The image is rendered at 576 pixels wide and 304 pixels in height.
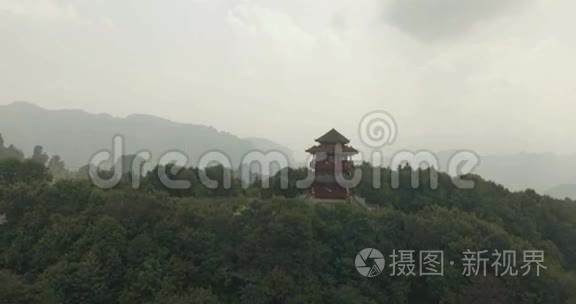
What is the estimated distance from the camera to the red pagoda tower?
23.1 meters

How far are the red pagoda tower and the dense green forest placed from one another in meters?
3.30

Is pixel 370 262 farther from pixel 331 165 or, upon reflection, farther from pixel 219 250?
pixel 331 165

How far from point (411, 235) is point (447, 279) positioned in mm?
2157

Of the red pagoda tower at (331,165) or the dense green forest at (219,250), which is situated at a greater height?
the red pagoda tower at (331,165)

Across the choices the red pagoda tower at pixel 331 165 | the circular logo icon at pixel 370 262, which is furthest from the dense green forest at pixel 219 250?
the red pagoda tower at pixel 331 165

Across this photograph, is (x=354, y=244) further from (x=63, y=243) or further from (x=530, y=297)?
(x=63, y=243)

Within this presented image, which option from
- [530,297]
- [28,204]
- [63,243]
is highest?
[28,204]

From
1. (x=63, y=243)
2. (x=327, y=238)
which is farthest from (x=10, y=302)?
(x=327, y=238)

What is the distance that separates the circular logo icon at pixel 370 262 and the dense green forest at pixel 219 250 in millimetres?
277

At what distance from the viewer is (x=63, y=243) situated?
17062 millimetres

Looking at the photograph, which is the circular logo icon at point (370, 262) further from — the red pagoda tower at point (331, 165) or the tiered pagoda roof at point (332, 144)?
the tiered pagoda roof at point (332, 144)

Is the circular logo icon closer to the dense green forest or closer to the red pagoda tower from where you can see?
the dense green forest

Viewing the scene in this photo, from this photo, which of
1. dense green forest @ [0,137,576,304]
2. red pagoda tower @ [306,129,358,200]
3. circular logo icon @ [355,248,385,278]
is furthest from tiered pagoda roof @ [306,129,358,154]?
circular logo icon @ [355,248,385,278]

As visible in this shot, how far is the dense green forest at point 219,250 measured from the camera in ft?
51.5
